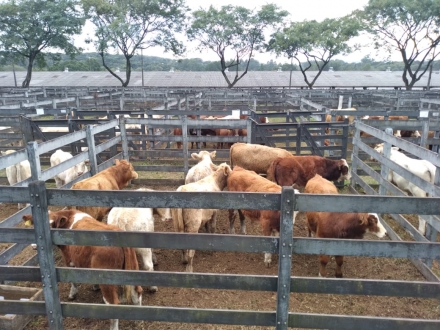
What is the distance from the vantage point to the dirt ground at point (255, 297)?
13.2ft

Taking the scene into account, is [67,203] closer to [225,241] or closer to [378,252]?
[225,241]

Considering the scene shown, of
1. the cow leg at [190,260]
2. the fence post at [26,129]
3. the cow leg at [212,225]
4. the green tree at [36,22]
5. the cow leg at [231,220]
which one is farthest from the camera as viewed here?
the green tree at [36,22]

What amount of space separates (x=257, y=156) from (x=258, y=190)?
2868mm

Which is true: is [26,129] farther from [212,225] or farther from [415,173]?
[415,173]

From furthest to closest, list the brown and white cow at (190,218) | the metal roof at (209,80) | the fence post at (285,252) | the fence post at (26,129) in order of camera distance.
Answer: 1. the metal roof at (209,80)
2. the fence post at (26,129)
3. the brown and white cow at (190,218)
4. the fence post at (285,252)

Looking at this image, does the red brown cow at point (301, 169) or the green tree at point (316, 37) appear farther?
the green tree at point (316, 37)

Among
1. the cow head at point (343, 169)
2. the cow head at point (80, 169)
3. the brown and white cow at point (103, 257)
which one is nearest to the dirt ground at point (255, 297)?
the brown and white cow at point (103, 257)

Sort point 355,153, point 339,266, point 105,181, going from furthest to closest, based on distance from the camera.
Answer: point 355,153 < point 105,181 < point 339,266

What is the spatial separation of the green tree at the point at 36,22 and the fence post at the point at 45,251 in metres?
30.9

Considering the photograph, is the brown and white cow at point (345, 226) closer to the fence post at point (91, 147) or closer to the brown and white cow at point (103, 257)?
the brown and white cow at point (103, 257)

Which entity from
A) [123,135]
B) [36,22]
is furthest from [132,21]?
[123,135]

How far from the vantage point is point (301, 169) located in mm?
7324

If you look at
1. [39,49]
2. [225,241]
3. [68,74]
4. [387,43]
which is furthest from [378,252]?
[68,74]

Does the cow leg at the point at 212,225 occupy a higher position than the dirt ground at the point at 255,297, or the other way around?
the cow leg at the point at 212,225
